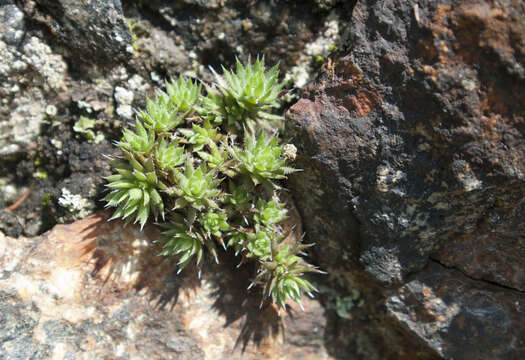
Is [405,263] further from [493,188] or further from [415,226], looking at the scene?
[493,188]

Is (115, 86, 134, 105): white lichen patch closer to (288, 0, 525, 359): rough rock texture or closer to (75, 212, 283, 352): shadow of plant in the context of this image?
(75, 212, 283, 352): shadow of plant

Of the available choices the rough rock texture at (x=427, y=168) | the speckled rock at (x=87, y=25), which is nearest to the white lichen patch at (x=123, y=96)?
the speckled rock at (x=87, y=25)

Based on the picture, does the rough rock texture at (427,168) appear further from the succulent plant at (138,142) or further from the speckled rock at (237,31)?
the succulent plant at (138,142)

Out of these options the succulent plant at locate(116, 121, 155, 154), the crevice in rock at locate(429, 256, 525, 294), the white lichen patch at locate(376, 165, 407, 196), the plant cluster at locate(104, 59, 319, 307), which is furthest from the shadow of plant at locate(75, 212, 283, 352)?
the crevice in rock at locate(429, 256, 525, 294)

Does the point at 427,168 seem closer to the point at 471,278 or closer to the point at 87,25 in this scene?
the point at 471,278

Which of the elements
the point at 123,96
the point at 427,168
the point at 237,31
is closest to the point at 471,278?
the point at 427,168

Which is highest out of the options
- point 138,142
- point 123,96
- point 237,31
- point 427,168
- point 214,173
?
point 237,31
